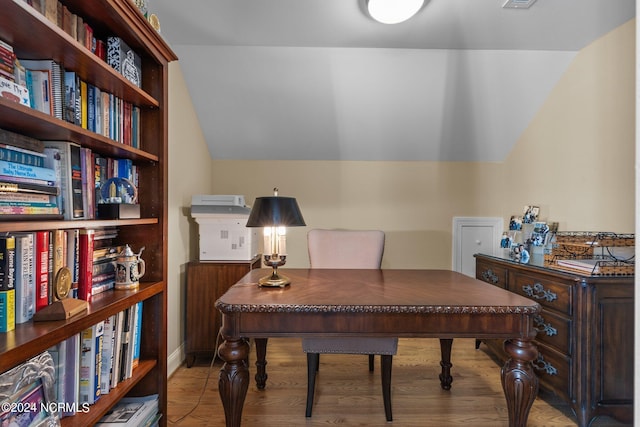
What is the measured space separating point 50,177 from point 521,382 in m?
1.87

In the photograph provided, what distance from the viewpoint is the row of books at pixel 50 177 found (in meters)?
0.95

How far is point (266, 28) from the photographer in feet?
7.24

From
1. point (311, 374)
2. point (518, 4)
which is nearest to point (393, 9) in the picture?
point (518, 4)

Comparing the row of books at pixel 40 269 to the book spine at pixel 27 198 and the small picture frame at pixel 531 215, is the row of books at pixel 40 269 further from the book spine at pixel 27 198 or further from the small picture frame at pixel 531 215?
the small picture frame at pixel 531 215

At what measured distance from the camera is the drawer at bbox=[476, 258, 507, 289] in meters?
2.32

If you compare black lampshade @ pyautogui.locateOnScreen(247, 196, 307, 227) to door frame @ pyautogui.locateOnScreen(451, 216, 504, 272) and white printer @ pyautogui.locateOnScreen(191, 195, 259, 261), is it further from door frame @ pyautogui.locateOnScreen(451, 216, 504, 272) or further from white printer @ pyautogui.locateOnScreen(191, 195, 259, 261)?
door frame @ pyautogui.locateOnScreen(451, 216, 504, 272)

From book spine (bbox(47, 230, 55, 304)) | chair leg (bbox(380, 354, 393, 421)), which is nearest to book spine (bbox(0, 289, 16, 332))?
book spine (bbox(47, 230, 55, 304))

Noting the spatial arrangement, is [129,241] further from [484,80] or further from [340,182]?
[484,80]

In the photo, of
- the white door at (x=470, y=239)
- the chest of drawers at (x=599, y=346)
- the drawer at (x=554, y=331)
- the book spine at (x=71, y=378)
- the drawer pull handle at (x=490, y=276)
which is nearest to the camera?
the book spine at (x=71, y=378)

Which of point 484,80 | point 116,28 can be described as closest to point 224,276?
point 116,28

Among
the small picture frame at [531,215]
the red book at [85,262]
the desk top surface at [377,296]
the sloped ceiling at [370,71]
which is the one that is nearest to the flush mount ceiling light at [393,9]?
the sloped ceiling at [370,71]

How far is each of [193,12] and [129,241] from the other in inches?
57.0

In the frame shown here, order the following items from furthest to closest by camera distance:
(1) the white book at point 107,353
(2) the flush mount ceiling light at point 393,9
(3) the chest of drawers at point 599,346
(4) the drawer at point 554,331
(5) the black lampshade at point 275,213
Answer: (2) the flush mount ceiling light at point 393,9, (4) the drawer at point 554,331, (3) the chest of drawers at point 599,346, (5) the black lampshade at point 275,213, (1) the white book at point 107,353

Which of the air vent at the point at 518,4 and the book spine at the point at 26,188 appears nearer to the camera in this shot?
the book spine at the point at 26,188
